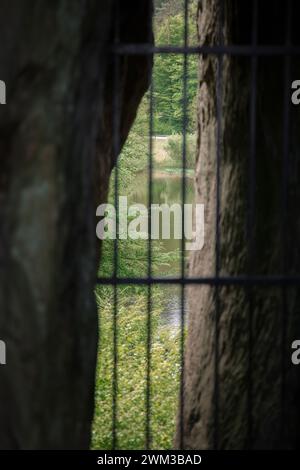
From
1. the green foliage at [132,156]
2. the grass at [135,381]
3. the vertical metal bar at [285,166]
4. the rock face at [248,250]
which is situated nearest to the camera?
the vertical metal bar at [285,166]

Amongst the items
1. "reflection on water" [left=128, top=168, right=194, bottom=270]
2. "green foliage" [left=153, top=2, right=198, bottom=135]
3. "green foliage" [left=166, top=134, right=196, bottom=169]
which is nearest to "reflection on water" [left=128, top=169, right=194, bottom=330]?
"reflection on water" [left=128, top=168, right=194, bottom=270]

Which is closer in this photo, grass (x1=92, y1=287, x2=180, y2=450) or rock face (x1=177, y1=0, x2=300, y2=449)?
rock face (x1=177, y1=0, x2=300, y2=449)

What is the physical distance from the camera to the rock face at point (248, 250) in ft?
17.1

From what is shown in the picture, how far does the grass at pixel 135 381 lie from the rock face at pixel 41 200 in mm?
4843

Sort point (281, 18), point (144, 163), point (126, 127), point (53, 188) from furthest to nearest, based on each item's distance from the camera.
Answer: point (144, 163), point (126, 127), point (281, 18), point (53, 188)

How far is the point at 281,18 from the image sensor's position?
202 inches

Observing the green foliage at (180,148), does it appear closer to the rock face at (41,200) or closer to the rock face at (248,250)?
the rock face at (248,250)

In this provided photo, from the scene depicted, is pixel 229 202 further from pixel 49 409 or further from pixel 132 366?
pixel 132 366

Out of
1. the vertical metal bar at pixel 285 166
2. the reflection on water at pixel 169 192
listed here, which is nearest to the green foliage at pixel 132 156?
the reflection on water at pixel 169 192

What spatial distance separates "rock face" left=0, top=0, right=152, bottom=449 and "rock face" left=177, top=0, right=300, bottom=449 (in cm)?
178

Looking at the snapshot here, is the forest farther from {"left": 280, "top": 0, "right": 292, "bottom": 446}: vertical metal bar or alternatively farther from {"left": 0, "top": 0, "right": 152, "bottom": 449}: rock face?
{"left": 0, "top": 0, "right": 152, "bottom": 449}: rock face

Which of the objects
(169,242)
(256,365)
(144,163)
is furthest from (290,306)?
(169,242)

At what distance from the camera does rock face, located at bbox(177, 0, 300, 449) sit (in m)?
5.23
